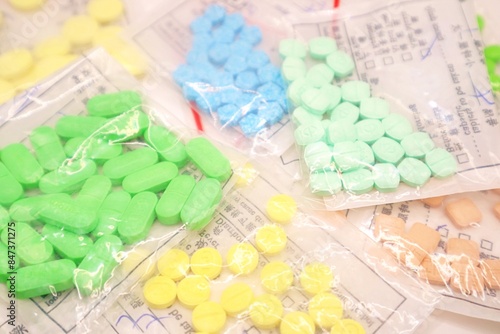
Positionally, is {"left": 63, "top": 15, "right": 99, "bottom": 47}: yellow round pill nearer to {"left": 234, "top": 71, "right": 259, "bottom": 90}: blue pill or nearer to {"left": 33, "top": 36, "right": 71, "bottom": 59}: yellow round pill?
{"left": 33, "top": 36, "right": 71, "bottom": 59}: yellow round pill

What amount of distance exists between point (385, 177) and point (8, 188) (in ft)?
2.86

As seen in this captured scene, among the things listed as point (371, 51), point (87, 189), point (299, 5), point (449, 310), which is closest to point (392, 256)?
point (449, 310)

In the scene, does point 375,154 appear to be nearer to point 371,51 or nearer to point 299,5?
point 371,51

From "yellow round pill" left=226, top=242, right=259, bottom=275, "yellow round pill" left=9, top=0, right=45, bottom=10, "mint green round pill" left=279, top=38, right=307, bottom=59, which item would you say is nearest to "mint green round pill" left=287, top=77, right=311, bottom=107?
"mint green round pill" left=279, top=38, right=307, bottom=59

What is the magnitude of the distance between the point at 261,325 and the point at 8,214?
602 millimetres

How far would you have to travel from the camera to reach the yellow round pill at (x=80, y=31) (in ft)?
5.03

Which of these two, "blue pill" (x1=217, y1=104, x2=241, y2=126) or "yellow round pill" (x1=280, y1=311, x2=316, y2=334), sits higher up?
"blue pill" (x1=217, y1=104, x2=241, y2=126)

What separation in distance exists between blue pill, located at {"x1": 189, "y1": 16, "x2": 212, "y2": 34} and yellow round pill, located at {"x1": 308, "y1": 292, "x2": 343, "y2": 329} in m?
0.86

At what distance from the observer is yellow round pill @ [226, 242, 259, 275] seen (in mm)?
1129

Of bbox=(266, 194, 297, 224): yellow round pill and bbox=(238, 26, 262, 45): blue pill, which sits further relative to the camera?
bbox=(238, 26, 262, 45): blue pill

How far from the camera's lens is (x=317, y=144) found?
127 centimetres

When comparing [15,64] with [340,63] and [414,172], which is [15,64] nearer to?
[340,63]

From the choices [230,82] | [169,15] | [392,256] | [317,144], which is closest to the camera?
[392,256]

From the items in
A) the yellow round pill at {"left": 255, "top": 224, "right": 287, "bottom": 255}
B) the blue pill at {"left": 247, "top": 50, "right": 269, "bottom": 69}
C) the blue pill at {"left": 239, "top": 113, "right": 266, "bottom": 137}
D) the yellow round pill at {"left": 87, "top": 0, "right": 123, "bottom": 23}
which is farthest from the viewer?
the yellow round pill at {"left": 87, "top": 0, "right": 123, "bottom": 23}
